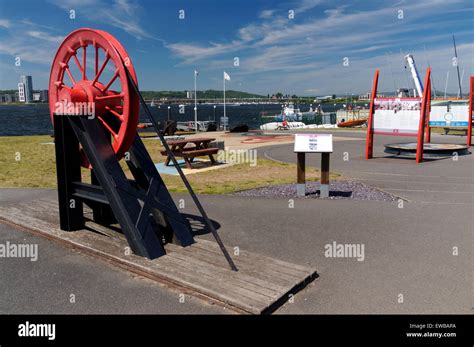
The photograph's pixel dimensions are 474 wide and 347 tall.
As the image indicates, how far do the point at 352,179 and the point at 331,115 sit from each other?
155 feet

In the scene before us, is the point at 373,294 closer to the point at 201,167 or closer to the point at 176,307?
the point at 176,307

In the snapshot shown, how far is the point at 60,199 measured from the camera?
20.9 feet

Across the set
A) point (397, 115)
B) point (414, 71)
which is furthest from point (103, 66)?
point (414, 71)

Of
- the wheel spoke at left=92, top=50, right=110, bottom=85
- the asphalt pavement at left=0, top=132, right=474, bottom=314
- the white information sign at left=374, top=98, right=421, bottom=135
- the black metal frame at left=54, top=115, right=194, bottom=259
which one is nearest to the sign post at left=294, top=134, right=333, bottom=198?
the asphalt pavement at left=0, top=132, right=474, bottom=314

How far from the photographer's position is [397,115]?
14773 mm

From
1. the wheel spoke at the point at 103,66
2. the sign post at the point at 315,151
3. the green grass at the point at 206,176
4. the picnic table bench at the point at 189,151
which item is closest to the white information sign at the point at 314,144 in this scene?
the sign post at the point at 315,151

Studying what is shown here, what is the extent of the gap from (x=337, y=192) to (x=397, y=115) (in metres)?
7.08

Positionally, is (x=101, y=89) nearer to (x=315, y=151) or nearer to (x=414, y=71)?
(x=315, y=151)

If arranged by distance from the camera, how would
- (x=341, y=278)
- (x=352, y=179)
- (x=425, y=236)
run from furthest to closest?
(x=352, y=179)
(x=425, y=236)
(x=341, y=278)

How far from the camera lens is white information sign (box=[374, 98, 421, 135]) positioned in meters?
14.3

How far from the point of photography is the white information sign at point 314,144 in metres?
→ 8.62

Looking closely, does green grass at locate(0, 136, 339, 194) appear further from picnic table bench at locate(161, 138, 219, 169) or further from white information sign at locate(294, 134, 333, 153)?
white information sign at locate(294, 134, 333, 153)

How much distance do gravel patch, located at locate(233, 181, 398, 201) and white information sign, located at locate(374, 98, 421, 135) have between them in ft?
18.5
